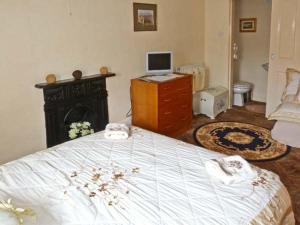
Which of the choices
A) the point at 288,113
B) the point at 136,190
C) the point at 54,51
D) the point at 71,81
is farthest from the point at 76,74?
the point at 288,113

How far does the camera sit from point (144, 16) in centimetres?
403

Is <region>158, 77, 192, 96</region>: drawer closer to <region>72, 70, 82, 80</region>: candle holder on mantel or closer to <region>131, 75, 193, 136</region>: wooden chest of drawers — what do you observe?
<region>131, 75, 193, 136</region>: wooden chest of drawers

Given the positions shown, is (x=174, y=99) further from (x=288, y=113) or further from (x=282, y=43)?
(x=282, y=43)

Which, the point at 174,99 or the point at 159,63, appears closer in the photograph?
the point at 174,99

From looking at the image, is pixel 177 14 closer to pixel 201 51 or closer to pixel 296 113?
pixel 201 51

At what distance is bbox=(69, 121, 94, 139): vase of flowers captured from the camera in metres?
3.32

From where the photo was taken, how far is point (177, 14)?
4.59 m

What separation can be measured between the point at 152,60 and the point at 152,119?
864 millimetres

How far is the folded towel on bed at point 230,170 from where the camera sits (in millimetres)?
1710

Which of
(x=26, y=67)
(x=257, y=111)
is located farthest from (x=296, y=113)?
(x=26, y=67)

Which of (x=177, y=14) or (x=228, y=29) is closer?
(x=177, y=14)

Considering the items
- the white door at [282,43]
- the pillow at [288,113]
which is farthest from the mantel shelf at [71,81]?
the white door at [282,43]

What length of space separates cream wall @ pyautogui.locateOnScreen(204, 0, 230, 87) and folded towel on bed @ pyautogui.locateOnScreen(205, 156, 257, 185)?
11.8ft

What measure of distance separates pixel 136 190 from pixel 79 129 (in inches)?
76.0
